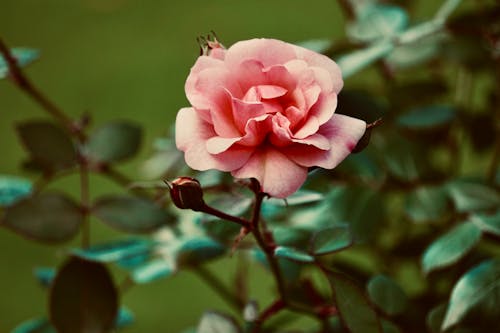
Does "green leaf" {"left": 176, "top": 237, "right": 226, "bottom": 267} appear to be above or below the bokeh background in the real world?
above

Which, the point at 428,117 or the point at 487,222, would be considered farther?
the point at 428,117

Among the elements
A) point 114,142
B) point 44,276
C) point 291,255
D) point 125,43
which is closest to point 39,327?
point 44,276

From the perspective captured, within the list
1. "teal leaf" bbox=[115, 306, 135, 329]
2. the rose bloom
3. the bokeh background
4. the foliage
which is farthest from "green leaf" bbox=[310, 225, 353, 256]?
the bokeh background

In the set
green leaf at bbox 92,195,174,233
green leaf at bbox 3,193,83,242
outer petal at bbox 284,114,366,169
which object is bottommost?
green leaf at bbox 92,195,174,233

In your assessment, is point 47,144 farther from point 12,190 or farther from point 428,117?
point 428,117

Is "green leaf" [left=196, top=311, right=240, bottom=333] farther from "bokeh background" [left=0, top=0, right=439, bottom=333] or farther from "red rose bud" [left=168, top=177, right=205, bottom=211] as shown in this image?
"bokeh background" [left=0, top=0, right=439, bottom=333]

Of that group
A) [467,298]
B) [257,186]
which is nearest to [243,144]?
[257,186]

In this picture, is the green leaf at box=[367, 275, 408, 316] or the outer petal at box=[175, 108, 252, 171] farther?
the green leaf at box=[367, 275, 408, 316]
